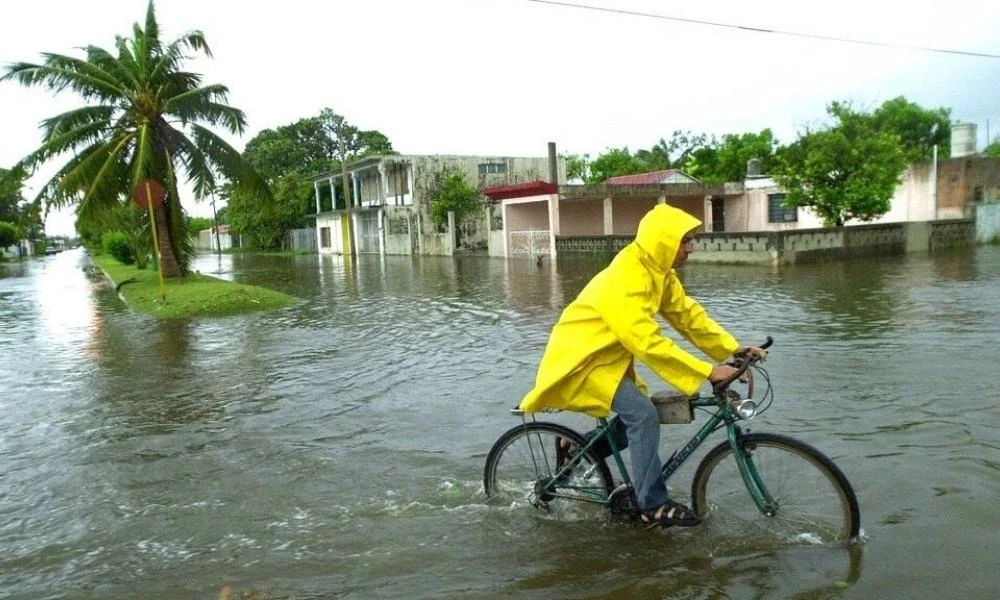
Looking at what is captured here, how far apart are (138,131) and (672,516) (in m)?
20.0

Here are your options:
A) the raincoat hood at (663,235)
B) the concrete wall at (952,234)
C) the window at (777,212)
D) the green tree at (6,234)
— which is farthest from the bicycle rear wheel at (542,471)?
the green tree at (6,234)

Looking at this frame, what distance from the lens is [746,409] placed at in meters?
3.55

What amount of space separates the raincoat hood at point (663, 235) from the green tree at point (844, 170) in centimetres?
2179

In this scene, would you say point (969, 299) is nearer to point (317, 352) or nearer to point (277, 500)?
point (317, 352)

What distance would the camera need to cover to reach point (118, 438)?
634 centimetres

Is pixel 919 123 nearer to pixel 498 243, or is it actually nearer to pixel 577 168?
pixel 577 168

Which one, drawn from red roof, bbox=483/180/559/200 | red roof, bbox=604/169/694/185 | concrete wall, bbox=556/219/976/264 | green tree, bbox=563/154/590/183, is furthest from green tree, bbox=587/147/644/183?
concrete wall, bbox=556/219/976/264

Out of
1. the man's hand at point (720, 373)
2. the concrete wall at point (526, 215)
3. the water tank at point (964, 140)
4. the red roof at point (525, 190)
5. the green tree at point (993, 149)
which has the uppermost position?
the green tree at point (993, 149)

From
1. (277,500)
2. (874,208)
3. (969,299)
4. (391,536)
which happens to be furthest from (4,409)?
(874,208)

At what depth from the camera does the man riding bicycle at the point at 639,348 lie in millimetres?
3496

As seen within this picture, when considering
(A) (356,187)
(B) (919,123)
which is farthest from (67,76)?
(B) (919,123)

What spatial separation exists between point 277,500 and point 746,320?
8.16 meters

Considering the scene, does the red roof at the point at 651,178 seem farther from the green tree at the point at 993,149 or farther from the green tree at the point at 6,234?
the green tree at the point at 6,234

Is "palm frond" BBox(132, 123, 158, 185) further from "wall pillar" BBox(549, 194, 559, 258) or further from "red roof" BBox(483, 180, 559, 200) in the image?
"wall pillar" BBox(549, 194, 559, 258)
